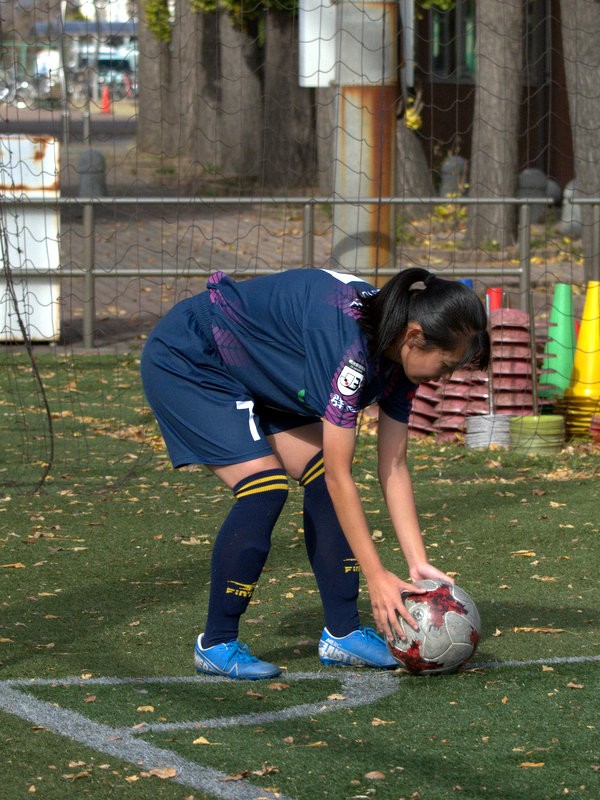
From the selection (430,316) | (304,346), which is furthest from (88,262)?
(430,316)

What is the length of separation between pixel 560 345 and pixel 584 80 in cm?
553

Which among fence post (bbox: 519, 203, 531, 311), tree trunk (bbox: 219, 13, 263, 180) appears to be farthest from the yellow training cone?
tree trunk (bbox: 219, 13, 263, 180)

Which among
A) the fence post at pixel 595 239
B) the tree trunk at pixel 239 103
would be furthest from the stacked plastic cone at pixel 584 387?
the tree trunk at pixel 239 103

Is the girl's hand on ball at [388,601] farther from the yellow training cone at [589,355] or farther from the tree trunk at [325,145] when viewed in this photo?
the tree trunk at [325,145]

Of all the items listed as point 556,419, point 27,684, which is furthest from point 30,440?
point 27,684

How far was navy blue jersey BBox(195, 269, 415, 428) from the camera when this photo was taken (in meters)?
3.80

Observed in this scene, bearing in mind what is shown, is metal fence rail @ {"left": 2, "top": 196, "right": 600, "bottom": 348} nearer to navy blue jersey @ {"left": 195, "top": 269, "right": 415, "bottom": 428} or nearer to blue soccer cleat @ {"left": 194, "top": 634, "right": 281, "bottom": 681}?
navy blue jersey @ {"left": 195, "top": 269, "right": 415, "bottom": 428}

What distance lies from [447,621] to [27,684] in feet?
4.58

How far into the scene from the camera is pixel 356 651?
4434 mm

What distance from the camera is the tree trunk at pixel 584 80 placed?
1377 cm

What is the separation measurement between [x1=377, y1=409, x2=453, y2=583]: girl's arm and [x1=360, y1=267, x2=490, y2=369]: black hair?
1.96ft

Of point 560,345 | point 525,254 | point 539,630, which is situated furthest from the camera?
point 525,254

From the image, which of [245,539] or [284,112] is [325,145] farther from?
[245,539]

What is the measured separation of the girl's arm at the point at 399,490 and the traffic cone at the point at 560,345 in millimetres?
5073
